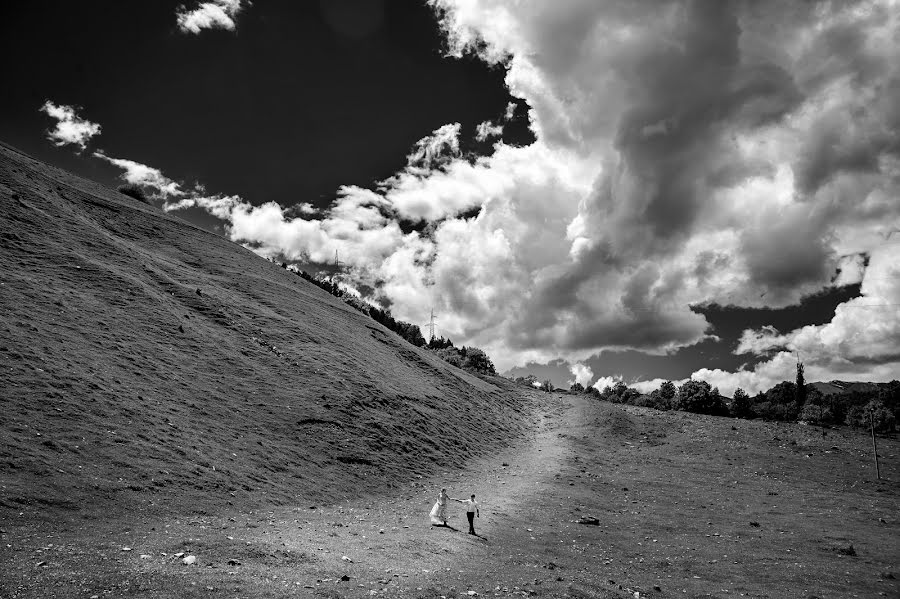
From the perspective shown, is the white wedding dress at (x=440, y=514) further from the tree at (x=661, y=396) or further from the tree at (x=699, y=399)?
the tree at (x=661, y=396)

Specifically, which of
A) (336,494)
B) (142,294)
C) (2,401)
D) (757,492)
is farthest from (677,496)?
(142,294)

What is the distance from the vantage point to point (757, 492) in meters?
43.7

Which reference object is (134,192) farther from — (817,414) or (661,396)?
(817,414)

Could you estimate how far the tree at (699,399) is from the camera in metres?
110

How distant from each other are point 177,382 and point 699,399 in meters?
110

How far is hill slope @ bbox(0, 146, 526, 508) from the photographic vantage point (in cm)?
2477

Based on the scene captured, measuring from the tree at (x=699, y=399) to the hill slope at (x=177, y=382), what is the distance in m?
58.5

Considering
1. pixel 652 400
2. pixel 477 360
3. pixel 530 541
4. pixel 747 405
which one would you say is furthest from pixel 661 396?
pixel 530 541

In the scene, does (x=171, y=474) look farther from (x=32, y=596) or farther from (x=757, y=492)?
(x=757, y=492)

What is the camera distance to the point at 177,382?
3688cm

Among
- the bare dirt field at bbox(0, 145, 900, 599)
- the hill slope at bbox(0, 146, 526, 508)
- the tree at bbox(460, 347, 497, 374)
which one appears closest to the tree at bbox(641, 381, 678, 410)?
the tree at bbox(460, 347, 497, 374)

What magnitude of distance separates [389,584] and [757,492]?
137 feet

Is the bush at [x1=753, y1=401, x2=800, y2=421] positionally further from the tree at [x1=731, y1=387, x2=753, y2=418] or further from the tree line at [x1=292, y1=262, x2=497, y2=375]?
the tree line at [x1=292, y1=262, x2=497, y2=375]

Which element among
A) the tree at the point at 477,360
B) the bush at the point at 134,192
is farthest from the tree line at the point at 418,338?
the bush at the point at 134,192
